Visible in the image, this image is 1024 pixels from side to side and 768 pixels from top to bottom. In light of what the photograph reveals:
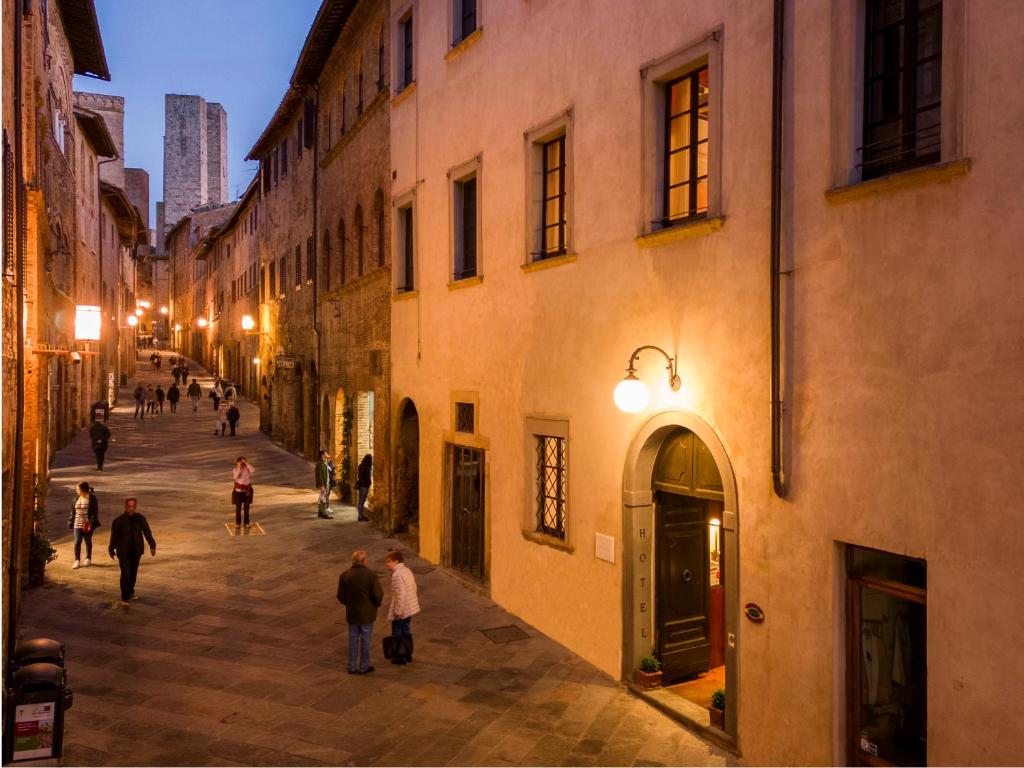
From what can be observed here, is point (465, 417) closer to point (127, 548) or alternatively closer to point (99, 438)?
point (127, 548)

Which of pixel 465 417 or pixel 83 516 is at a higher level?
pixel 465 417

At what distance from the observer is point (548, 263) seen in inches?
428

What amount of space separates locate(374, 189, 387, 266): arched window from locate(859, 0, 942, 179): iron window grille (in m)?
12.3

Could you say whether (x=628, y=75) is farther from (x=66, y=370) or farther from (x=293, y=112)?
(x=66, y=370)

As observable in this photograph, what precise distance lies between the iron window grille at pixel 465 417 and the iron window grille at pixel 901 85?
25.2ft

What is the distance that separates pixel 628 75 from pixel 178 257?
247 ft

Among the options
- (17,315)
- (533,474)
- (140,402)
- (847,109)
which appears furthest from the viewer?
(140,402)

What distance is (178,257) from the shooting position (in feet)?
252

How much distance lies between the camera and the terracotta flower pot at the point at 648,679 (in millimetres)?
9109

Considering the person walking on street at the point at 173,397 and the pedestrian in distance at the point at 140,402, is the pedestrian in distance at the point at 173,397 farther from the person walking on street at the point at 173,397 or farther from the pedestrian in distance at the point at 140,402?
the pedestrian in distance at the point at 140,402

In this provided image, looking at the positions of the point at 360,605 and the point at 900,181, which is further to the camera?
the point at 360,605

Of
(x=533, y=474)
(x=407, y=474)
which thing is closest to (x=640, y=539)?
(x=533, y=474)

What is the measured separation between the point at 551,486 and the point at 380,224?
352 inches

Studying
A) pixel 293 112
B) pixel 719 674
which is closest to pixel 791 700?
pixel 719 674
